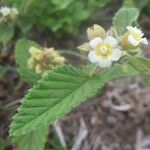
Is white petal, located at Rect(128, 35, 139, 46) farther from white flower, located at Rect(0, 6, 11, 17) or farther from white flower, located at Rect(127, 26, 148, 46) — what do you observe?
white flower, located at Rect(0, 6, 11, 17)

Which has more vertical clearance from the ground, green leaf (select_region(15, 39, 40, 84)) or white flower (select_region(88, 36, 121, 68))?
green leaf (select_region(15, 39, 40, 84))

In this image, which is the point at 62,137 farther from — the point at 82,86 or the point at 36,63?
the point at 82,86

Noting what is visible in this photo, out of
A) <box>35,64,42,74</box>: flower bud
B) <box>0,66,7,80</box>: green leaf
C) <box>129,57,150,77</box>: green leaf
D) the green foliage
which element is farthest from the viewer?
the green foliage

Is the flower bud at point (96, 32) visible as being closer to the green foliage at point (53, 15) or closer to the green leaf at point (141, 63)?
the green leaf at point (141, 63)

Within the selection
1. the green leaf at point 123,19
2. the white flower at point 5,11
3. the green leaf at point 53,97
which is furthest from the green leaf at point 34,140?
the white flower at point 5,11

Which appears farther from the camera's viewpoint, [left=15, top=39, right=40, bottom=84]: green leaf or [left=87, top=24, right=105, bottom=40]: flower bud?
[left=15, top=39, right=40, bottom=84]: green leaf

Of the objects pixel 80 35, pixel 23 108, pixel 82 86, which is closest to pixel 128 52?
pixel 82 86

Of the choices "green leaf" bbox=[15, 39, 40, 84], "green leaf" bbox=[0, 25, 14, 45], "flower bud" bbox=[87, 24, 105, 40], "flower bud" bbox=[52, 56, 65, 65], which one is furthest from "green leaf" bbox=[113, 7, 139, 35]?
"green leaf" bbox=[0, 25, 14, 45]
